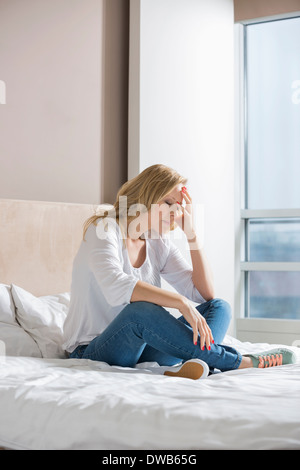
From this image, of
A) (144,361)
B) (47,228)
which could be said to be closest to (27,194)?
(47,228)

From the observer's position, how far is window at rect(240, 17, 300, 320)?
3938 millimetres

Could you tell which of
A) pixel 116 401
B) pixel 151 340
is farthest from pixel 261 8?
pixel 116 401

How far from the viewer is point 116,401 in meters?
1.33

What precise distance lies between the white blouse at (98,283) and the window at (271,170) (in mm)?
1883

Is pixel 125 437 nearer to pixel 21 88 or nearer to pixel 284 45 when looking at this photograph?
pixel 21 88

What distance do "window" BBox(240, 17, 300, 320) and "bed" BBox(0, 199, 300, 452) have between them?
1645 millimetres

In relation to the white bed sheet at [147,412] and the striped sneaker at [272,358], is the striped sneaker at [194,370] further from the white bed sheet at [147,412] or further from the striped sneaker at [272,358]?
the striped sneaker at [272,358]

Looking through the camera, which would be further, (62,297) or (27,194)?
(27,194)

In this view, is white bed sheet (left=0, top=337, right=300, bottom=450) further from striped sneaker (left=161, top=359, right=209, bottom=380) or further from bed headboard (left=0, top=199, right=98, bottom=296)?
bed headboard (left=0, top=199, right=98, bottom=296)

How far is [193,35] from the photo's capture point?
364 cm

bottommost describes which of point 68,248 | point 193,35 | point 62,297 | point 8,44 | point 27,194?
point 62,297

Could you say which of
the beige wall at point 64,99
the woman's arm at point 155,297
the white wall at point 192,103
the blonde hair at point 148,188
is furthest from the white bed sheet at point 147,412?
the white wall at point 192,103

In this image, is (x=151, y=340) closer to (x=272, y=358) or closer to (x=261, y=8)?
(x=272, y=358)

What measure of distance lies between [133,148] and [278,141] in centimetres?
125
